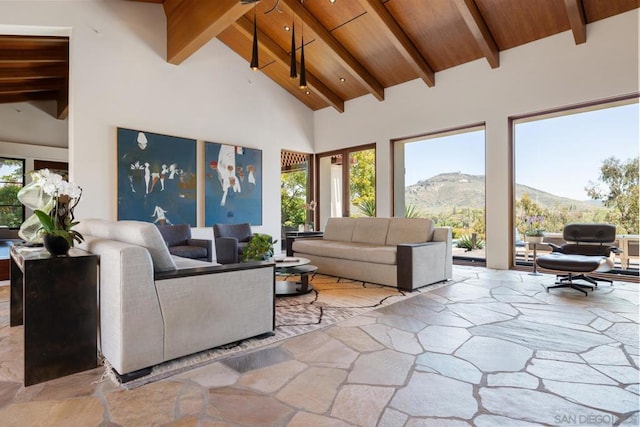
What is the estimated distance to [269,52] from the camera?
6434 mm

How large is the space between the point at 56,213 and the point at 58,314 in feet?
2.02

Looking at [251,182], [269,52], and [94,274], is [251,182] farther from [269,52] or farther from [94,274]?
[94,274]

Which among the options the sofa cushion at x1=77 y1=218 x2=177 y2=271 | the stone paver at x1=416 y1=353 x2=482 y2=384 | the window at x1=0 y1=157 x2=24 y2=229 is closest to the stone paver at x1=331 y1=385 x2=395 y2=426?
the stone paver at x1=416 y1=353 x2=482 y2=384

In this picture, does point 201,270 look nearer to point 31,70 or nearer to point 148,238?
point 148,238

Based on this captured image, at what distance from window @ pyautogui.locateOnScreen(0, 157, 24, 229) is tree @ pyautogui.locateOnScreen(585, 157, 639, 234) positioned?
1082 centimetres

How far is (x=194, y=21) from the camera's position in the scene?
16.4ft

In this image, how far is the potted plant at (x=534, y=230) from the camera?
5.36 meters

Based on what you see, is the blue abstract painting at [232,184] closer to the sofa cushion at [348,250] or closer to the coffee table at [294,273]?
the sofa cushion at [348,250]

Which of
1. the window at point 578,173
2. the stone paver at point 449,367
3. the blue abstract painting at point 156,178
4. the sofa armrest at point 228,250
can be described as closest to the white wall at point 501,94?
the window at point 578,173

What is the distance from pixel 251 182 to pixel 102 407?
5555 millimetres

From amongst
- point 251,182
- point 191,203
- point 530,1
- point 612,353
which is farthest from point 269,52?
point 612,353

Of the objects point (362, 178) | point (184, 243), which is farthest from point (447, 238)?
point (184, 243)

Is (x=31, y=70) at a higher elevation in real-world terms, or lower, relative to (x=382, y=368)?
higher

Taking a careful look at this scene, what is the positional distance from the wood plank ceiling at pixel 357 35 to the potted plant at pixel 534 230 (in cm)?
255
